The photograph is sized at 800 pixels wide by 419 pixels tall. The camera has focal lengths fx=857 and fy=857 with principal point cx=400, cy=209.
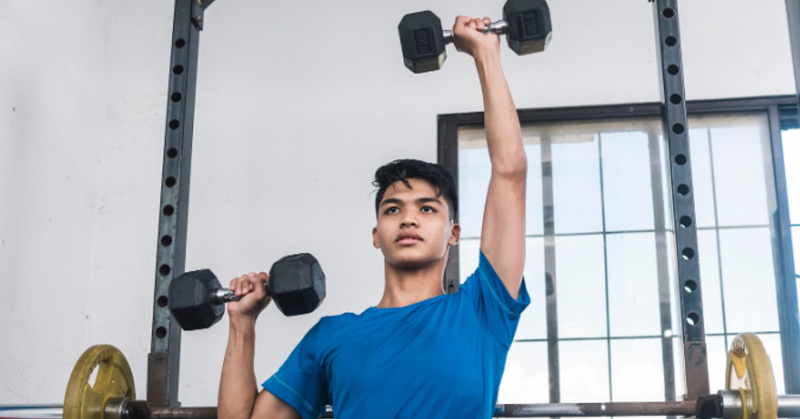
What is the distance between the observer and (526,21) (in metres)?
1.81

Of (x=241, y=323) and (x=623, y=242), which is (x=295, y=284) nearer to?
(x=241, y=323)

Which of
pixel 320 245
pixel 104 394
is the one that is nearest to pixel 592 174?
pixel 320 245

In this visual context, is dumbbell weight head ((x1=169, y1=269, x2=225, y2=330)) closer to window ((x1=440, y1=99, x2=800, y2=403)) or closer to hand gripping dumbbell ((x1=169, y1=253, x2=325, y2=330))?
hand gripping dumbbell ((x1=169, y1=253, x2=325, y2=330))

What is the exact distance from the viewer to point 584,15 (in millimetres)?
3232

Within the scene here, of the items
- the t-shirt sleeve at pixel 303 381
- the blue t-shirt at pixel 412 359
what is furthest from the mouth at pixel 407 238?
the t-shirt sleeve at pixel 303 381

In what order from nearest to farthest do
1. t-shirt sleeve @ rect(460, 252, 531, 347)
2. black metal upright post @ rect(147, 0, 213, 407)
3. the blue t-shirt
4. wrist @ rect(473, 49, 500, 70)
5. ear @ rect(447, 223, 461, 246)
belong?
1. the blue t-shirt
2. t-shirt sleeve @ rect(460, 252, 531, 347)
3. wrist @ rect(473, 49, 500, 70)
4. ear @ rect(447, 223, 461, 246)
5. black metal upright post @ rect(147, 0, 213, 407)

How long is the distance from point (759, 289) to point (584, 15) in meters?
1.18

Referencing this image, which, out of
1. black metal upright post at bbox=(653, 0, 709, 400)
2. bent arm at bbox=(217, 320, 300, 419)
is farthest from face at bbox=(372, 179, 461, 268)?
black metal upright post at bbox=(653, 0, 709, 400)

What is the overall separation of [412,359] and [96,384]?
33.8 inches

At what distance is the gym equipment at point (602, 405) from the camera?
176 cm

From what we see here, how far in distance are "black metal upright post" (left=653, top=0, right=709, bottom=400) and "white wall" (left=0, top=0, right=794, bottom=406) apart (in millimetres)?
1012

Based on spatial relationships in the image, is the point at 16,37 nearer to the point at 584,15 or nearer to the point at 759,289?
the point at 584,15

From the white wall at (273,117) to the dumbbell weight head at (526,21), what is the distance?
4.34 ft

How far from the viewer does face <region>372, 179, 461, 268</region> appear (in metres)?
1.66
